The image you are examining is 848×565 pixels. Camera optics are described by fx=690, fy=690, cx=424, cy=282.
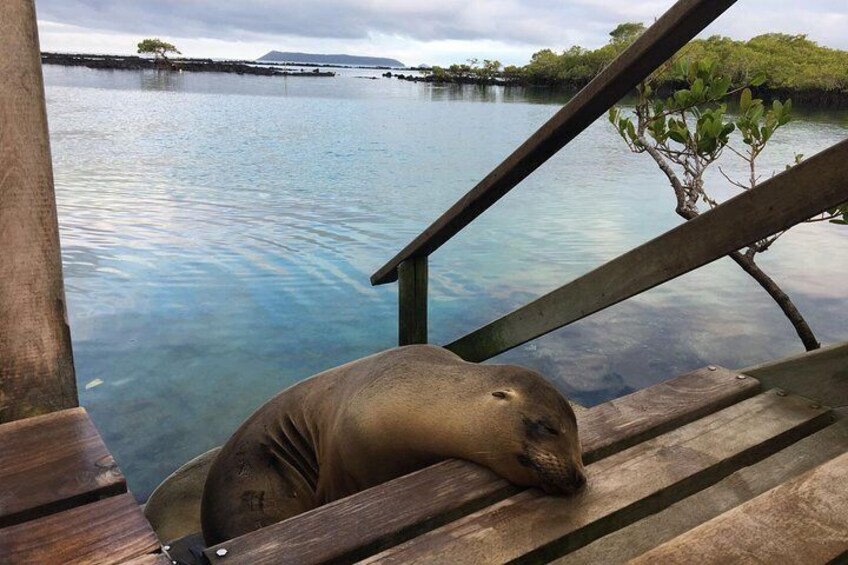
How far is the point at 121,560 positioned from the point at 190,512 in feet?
8.23

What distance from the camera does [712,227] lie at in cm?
205

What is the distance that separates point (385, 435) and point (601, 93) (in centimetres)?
139

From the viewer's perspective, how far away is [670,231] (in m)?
2.24

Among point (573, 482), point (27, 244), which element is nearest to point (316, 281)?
point (27, 244)

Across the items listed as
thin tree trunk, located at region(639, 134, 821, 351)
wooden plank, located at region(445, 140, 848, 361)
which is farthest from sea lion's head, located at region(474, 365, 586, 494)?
thin tree trunk, located at region(639, 134, 821, 351)

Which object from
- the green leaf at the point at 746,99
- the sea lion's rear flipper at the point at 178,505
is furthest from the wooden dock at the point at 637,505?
the green leaf at the point at 746,99

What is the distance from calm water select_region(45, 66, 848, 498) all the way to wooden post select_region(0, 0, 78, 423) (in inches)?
120

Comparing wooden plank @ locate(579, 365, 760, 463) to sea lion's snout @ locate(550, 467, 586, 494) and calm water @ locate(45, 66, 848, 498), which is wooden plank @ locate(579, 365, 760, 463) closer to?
A: sea lion's snout @ locate(550, 467, 586, 494)

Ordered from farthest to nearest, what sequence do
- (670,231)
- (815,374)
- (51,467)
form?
(815,374) < (670,231) < (51,467)

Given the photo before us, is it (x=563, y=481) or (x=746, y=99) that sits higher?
(x=746, y=99)

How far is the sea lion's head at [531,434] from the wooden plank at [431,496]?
6 cm

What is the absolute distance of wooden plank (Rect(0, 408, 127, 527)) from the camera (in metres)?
1.42

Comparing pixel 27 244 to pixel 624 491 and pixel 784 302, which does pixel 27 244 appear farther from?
pixel 784 302

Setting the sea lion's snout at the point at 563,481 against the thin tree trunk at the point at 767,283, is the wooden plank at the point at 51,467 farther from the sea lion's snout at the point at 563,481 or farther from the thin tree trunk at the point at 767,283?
the thin tree trunk at the point at 767,283
